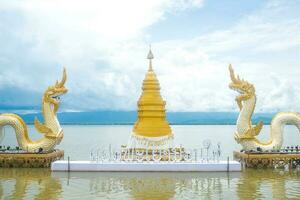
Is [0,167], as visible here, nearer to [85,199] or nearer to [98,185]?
[98,185]

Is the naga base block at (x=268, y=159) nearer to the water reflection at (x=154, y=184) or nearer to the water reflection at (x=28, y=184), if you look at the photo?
the water reflection at (x=154, y=184)

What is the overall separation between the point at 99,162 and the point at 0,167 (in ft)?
30.7

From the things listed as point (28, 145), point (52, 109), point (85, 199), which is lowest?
point (85, 199)

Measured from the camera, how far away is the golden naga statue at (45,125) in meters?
36.5

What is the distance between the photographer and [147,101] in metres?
36.3

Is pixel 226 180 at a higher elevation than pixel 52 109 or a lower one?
lower

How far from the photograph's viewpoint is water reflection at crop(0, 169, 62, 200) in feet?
80.8

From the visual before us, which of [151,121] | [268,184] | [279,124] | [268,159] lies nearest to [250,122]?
[279,124]

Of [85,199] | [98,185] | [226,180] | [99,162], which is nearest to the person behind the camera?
[85,199]

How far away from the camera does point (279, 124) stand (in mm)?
36031

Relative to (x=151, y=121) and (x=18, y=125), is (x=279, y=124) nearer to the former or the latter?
(x=151, y=121)

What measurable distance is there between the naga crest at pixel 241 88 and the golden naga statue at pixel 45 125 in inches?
556

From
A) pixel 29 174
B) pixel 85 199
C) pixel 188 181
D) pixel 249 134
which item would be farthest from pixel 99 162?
pixel 249 134

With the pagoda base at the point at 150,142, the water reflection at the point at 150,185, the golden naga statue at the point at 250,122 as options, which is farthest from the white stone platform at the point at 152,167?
the golden naga statue at the point at 250,122
